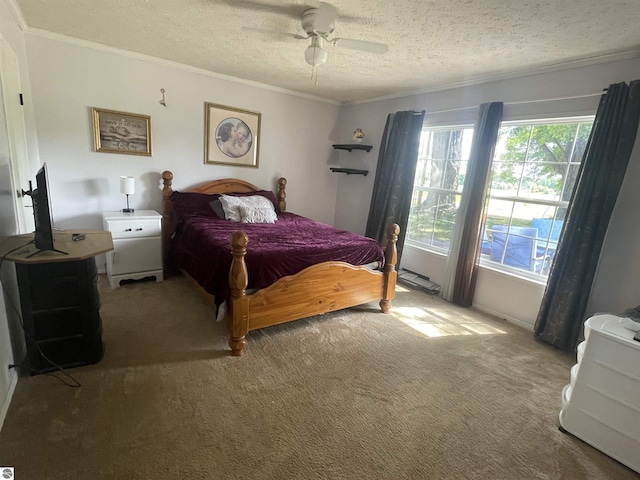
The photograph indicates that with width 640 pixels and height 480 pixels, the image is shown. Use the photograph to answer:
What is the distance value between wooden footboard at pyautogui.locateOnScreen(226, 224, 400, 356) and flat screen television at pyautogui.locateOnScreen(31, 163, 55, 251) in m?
0.97

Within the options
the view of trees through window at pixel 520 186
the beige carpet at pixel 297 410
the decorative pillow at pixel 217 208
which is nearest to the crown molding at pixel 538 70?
the view of trees through window at pixel 520 186

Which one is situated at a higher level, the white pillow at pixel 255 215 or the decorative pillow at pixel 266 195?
the decorative pillow at pixel 266 195

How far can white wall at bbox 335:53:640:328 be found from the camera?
93.9 inches

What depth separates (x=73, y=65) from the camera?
3.00m

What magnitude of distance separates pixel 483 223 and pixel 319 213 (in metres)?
2.41

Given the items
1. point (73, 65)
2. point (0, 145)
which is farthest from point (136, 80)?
point (0, 145)

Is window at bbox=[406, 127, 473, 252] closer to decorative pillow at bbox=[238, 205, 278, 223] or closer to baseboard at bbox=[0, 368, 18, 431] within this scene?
decorative pillow at bbox=[238, 205, 278, 223]

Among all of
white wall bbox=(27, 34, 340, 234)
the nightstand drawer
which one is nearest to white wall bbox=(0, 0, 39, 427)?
white wall bbox=(27, 34, 340, 234)

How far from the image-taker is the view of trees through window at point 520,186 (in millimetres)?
2795

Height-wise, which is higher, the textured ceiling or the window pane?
the textured ceiling

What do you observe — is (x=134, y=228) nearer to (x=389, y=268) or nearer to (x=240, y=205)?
(x=240, y=205)

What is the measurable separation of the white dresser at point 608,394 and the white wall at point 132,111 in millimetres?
3703

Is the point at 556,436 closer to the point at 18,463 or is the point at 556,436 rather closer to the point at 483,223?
the point at 483,223

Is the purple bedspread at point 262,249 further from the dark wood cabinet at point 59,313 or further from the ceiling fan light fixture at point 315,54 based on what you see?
the ceiling fan light fixture at point 315,54
